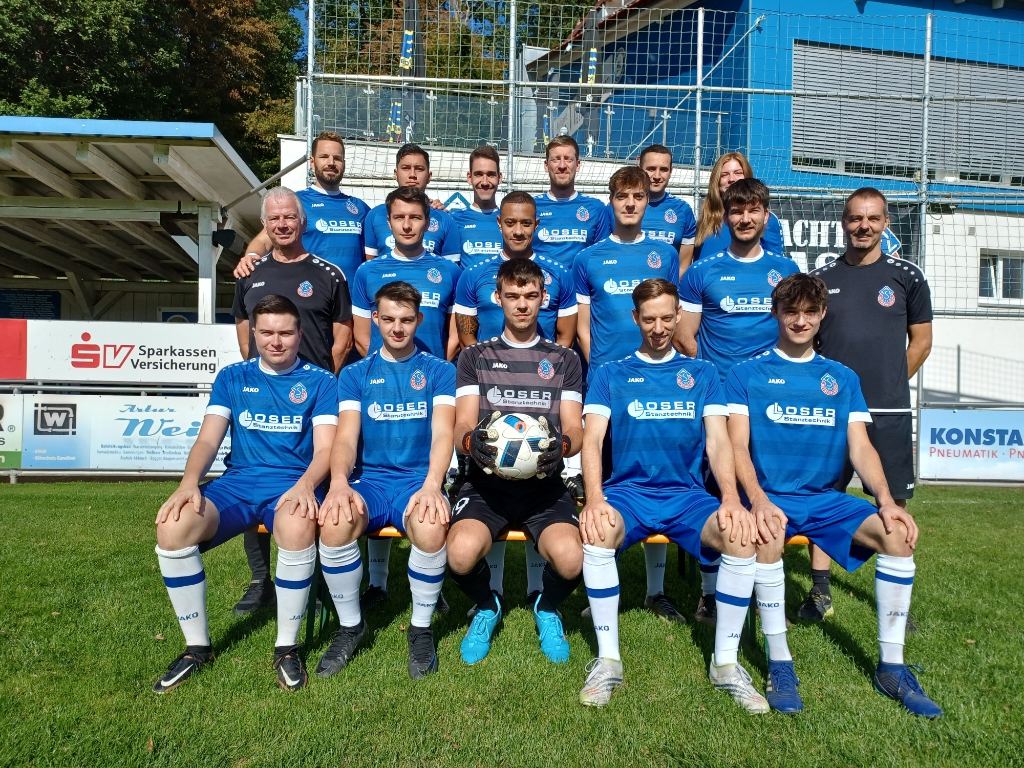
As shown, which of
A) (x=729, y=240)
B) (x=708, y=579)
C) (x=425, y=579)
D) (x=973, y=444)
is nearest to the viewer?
(x=425, y=579)

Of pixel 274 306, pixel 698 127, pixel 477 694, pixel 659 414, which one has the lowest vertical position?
pixel 477 694

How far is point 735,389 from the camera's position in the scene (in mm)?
3482

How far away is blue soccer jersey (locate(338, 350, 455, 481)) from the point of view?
145 inches

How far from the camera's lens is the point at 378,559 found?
420cm

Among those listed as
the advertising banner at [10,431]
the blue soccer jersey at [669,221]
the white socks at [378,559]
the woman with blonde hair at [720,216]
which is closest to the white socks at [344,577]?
the white socks at [378,559]

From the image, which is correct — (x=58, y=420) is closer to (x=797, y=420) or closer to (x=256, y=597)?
(x=256, y=597)

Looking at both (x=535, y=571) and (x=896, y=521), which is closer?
(x=896, y=521)

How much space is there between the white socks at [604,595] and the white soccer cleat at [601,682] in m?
0.04

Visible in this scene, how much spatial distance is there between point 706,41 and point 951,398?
6.16 metres

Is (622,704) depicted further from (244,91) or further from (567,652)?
(244,91)

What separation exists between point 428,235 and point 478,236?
40 centimetres

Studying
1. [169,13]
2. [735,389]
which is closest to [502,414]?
[735,389]

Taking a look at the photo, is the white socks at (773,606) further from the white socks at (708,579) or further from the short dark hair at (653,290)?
the short dark hair at (653,290)

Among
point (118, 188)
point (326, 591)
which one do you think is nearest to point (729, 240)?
point (326, 591)
